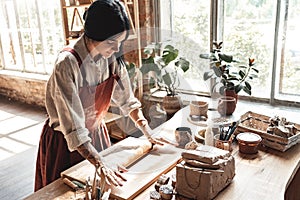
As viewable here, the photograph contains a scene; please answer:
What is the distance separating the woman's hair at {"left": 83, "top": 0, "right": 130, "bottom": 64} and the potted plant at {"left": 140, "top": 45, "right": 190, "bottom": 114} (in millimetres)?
1252

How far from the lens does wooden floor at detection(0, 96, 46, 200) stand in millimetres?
2721

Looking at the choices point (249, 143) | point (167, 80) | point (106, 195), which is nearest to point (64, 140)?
point (106, 195)

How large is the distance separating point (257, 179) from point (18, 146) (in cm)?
306

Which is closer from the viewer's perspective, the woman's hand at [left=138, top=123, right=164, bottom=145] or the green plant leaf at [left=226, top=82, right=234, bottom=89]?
the woman's hand at [left=138, top=123, right=164, bottom=145]

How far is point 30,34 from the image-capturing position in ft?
16.0

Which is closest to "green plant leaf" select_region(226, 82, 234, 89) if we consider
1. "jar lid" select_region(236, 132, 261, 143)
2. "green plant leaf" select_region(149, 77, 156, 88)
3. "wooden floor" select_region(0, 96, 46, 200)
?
"jar lid" select_region(236, 132, 261, 143)

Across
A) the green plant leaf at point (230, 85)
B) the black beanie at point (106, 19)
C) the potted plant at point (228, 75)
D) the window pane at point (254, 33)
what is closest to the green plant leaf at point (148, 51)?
the window pane at point (254, 33)

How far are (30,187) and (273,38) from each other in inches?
94.3

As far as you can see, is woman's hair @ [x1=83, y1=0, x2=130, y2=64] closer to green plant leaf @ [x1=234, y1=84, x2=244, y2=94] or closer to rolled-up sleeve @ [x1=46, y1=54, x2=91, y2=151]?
rolled-up sleeve @ [x1=46, y1=54, x2=91, y2=151]

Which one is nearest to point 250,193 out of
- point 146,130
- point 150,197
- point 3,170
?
point 150,197

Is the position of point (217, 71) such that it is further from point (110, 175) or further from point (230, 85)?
point (110, 175)

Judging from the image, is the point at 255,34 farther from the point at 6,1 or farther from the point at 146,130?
the point at 6,1

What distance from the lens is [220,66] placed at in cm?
194

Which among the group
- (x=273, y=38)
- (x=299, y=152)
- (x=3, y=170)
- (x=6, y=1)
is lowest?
(x=3, y=170)
